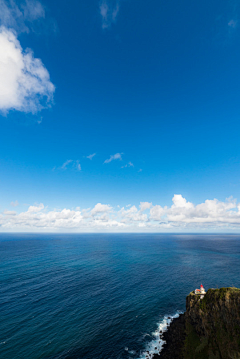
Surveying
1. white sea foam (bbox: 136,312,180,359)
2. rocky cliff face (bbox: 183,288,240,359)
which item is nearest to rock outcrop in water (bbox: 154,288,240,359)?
rocky cliff face (bbox: 183,288,240,359)

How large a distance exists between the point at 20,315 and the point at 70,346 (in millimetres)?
22326

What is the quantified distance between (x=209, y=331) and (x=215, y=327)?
217cm

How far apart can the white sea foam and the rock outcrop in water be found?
1.36 m

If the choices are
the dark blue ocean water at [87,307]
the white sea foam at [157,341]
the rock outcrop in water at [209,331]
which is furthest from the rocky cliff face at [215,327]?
the dark blue ocean water at [87,307]

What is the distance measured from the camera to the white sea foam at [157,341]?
124 feet

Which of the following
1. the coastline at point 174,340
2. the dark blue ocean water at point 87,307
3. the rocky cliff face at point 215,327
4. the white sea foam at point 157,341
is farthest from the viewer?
the dark blue ocean water at point 87,307

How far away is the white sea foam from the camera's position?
3766 centimetres

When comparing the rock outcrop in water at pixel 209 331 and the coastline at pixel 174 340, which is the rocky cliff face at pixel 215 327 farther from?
the coastline at pixel 174 340

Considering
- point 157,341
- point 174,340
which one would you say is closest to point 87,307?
point 157,341

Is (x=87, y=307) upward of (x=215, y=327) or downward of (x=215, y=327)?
downward

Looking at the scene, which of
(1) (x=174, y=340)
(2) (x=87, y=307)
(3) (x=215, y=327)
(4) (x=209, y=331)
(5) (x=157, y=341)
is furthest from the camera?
(2) (x=87, y=307)

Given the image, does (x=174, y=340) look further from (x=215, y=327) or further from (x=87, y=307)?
(x=87, y=307)

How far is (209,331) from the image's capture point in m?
37.0

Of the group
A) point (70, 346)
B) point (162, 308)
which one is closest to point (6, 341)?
point (70, 346)
